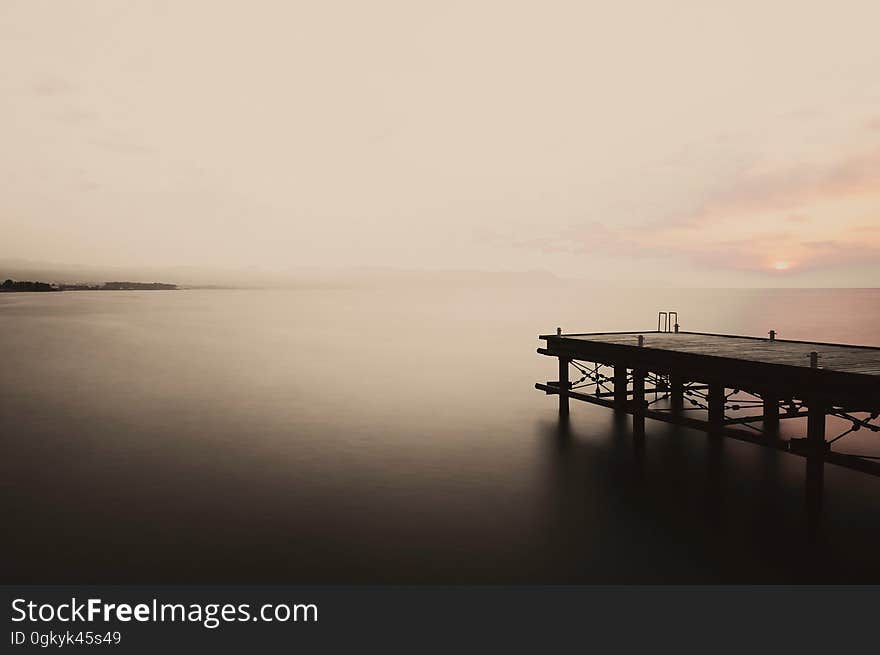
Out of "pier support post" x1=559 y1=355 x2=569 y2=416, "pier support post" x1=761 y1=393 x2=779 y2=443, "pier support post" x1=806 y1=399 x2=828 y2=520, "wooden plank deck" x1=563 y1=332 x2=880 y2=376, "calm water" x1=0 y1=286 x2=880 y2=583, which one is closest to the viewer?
"calm water" x1=0 y1=286 x2=880 y2=583

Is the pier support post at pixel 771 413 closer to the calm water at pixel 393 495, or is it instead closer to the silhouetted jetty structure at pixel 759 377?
the silhouetted jetty structure at pixel 759 377

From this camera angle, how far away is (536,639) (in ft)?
33.8

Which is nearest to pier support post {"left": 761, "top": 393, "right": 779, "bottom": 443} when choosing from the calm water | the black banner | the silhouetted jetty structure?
the silhouetted jetty structure

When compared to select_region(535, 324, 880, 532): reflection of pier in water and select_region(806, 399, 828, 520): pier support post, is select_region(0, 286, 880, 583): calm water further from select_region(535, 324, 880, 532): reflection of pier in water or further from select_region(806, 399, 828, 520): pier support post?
select_region(535, 324, 880, 532): reflection of pier in water

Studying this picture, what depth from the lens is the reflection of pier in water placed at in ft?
41.1

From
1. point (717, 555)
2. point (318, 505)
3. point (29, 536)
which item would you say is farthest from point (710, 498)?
point (29, 536)

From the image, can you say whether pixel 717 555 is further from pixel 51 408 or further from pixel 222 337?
pixel 222 337

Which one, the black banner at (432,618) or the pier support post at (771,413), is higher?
the pier support post at (771,413)

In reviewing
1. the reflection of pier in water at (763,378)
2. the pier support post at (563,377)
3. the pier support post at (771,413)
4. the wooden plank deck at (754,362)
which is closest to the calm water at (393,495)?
the pier support post at (771,413)

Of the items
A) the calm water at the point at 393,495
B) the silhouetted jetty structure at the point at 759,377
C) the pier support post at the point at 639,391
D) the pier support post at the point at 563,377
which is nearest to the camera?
the calm water at the point at 393,495

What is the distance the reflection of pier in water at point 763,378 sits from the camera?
41.1 feet

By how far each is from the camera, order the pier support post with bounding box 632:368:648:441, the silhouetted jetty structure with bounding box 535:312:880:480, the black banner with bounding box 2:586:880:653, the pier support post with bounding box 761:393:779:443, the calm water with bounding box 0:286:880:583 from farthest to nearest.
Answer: the pier support post with bounding box 761:393:779:443 → the pier support post with bounding box 632:368:648:441 → the silhouetted jetty structure with bounding box 535:312:880:480 → the calm water with bounding box 0:286:880:583 → the black banner with bounding box 2:586:880:653

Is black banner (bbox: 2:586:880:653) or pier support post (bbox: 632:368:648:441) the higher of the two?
pier support post (bbox: 632:368:648:441)

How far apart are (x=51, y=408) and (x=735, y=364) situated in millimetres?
30107
